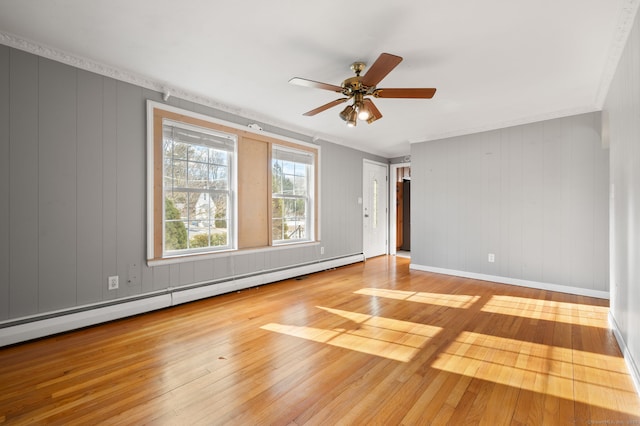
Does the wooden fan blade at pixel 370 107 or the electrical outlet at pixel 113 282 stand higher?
the wooden fan blade at pixel 370 107

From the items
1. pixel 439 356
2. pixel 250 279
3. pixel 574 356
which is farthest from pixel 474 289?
pixel 250 279

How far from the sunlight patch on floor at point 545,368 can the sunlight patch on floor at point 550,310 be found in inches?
32.0

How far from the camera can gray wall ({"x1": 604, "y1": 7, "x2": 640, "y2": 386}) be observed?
1931 millimetres

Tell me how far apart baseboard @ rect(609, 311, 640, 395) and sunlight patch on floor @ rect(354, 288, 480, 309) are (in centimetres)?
122

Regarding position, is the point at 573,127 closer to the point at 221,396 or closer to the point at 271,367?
the point at 271,367

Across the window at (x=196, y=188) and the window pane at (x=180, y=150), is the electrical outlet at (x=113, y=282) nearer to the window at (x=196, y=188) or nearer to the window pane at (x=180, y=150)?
the window at (x=196, y=188)

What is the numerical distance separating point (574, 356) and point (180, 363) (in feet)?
9.82

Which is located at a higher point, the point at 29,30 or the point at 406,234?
the point at 29,30

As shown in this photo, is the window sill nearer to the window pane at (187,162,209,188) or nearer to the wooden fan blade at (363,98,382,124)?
the window pane at (187,162,209,188)

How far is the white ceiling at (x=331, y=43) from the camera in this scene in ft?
6.77

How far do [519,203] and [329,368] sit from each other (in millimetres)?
3963

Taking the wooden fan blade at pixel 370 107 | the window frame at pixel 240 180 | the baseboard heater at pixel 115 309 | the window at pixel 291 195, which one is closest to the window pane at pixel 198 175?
the window frame at pixel 240 180

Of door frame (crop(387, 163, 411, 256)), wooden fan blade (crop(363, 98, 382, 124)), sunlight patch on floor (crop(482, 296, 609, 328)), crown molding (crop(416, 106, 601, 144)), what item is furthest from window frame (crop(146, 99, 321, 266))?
sunlight patch on floor (crop(482, 296, 609, 328))

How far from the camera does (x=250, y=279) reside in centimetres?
420
